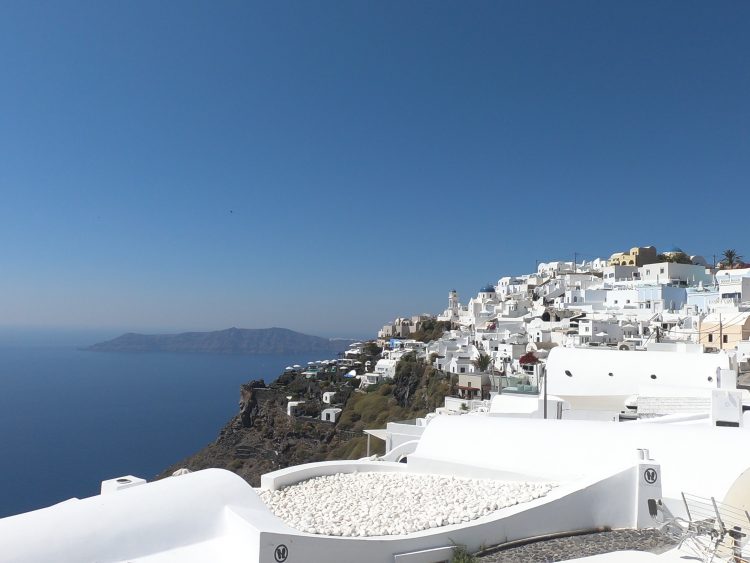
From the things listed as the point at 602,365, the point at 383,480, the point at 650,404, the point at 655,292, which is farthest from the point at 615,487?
the point at 655,292

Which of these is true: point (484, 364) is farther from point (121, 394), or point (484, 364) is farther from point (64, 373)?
point (64, 373)

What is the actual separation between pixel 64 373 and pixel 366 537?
722ft

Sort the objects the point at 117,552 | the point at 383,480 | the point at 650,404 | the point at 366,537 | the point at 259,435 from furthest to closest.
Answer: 1. the point at 259,435
2. the point at 650,404
3. the point at 383,480
4. the point at 366,537
5. the point at 117,552

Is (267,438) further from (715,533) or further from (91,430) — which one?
(715,533)

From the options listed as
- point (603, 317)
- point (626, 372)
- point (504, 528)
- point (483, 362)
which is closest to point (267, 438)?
point (483, 362)

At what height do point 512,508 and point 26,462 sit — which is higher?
point 512,508

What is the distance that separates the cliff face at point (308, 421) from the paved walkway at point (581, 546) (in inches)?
1070

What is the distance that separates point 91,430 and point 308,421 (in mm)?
53895

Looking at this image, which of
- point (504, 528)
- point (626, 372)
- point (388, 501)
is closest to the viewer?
point (504, 528)

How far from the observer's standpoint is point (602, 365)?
1988 cm

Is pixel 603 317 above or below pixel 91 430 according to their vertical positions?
above

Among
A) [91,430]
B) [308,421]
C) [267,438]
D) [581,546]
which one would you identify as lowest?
[91,430]

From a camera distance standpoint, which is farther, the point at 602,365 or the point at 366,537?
the point at 602,365

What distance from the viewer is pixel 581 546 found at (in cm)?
704
